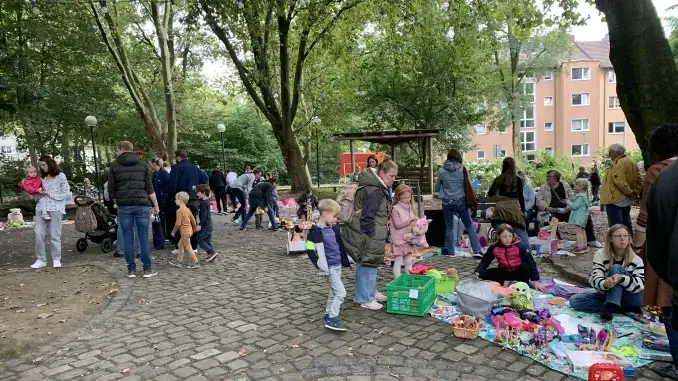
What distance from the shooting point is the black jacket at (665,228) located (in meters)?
2.11

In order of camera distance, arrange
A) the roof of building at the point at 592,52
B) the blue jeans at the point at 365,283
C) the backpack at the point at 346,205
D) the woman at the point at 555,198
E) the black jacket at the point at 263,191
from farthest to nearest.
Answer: the roof of building at the point at 592,52
the black jacket at the point at 263,191
the woman at the point at 555,198
the blue jeans at the point at 365,283
the backpack at the point at 346,205

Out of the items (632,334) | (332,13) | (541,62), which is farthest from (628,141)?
(632,334)

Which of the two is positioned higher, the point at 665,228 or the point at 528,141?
the point at 528,141

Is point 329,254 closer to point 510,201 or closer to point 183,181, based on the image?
Answer: point 510,201

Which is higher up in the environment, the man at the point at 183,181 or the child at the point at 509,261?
the man at the point at 183,181

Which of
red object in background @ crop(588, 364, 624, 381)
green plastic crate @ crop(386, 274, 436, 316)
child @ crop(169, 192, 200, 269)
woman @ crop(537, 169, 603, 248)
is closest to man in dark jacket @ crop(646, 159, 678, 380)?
red object in background @ crop(588, 364, 624, 381)

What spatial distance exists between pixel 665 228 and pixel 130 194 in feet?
21.4

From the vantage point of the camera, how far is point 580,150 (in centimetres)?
4831

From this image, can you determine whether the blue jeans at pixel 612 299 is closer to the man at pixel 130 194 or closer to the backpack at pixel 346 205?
the backpack at pixel 346 205

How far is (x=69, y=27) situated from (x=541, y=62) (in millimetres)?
30330

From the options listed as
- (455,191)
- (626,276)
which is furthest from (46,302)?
(626,276)

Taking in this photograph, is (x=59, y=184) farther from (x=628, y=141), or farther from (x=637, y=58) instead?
(x=628, y=141)

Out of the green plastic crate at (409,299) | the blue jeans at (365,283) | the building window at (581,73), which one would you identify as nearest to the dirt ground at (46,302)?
the blue jeans at (365,283)

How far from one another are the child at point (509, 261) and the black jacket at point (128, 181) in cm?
483
